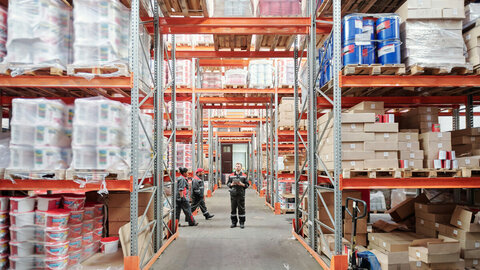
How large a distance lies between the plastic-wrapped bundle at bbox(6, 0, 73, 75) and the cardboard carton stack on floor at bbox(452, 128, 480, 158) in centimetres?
692

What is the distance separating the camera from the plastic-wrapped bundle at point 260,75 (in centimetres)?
1191

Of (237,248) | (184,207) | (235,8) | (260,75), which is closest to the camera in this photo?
(235,8)

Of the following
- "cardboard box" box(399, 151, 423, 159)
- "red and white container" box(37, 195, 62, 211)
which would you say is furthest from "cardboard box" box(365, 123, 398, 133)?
"red and white container" box(37, 195, 62, 211)

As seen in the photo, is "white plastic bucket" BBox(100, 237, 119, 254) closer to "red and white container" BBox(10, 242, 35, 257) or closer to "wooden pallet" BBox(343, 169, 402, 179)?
"red and white container" BBox(10, 242, 35, 257)

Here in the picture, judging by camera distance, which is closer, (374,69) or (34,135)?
(34,135)

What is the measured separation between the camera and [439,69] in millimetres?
5219

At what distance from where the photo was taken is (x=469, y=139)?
6.11 metres

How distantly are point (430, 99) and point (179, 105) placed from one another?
24.4ft

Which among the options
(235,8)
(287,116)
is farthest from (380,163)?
(287,116)

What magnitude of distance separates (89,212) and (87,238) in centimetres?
43

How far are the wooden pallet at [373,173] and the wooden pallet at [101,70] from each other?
12.1 ft

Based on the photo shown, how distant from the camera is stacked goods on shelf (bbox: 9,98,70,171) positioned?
4.75 m

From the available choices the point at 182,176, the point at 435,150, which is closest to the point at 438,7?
the point at 435,150

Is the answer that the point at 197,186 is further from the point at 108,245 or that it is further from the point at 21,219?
the point at 21,219
